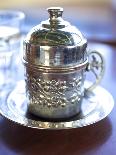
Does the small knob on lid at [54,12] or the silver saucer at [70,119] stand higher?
→ the small knob on lid at [54,12]

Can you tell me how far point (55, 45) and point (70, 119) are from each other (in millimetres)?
134

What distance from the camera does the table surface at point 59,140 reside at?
18.5 inches

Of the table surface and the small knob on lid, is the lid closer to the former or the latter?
the small knob on lid

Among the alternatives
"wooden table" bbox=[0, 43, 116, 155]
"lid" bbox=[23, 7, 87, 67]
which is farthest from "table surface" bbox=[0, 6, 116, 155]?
"lid" bbox=[23, 7, 87, 67]

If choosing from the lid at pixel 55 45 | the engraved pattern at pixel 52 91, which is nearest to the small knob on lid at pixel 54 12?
the lid at pixel 55 45

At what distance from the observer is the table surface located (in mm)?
469

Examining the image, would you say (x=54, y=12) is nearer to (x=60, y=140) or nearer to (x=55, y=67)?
(x=55, y=67)

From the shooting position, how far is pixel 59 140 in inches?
19.5

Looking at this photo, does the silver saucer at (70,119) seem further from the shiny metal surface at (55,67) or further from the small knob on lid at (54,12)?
the small knob on lid at (54,12)

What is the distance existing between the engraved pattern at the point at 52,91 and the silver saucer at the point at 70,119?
31 millimetres

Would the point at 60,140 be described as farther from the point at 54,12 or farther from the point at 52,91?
the point at 54,12

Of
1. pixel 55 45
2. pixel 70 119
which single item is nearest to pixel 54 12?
pixel 55 45

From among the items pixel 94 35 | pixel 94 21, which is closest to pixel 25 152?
pixel 94 35

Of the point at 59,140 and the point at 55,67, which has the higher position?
the point at 55,67
